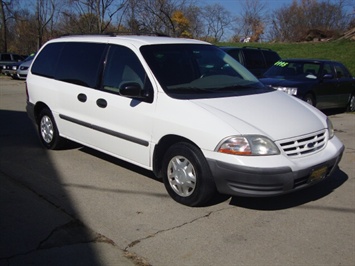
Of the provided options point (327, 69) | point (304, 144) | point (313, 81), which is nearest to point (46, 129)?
point (304, 144)

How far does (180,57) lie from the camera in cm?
512

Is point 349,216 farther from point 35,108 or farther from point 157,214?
point 35,108

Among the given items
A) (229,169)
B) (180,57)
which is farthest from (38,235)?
(180,57)

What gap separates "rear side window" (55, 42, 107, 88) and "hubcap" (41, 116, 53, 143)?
743 millimetres

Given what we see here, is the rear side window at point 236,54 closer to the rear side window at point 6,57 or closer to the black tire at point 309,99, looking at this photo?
the black tire at point 309,99

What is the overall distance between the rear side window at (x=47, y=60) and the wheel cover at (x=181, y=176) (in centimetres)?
287

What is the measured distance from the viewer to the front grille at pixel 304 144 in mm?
4047

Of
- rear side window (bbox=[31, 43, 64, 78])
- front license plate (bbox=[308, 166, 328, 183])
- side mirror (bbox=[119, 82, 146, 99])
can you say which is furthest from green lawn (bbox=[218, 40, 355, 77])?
side mirror (bbox=[119, 82, 146, 99])

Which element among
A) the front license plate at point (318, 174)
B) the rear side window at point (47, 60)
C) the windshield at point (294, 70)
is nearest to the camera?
the front license plate at point (318, 174)

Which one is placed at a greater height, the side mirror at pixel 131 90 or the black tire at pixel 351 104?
the side mirror at pixel 131 90

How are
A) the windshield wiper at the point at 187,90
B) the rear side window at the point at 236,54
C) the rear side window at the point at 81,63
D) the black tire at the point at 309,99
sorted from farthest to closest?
the rear side window at the point at 236,54
the black tire at the point at 309,99
the rear side window at the point at 81,63
the windshield wiper at the point at 187,90

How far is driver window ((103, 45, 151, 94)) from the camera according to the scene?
15.9 feet

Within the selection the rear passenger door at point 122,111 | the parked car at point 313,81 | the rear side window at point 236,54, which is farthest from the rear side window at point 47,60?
the rear side window at point 236,54

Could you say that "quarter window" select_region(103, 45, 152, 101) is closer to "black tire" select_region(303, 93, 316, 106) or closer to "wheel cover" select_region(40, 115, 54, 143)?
"wheel cover" select_region(40, 115, 54, 143)
